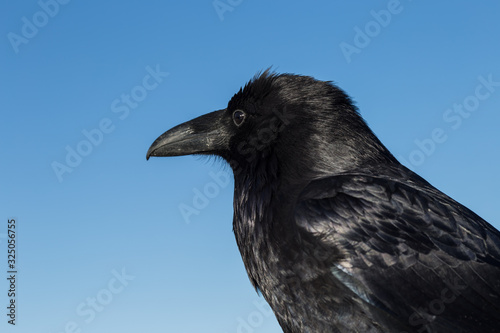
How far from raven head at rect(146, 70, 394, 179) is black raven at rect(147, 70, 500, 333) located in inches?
0.5

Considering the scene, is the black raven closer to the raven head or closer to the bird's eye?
the raven head

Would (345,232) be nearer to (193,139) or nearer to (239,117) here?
(239,117)

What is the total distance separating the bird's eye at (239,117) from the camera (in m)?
6.71

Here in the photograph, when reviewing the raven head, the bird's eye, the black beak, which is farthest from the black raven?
the black beak

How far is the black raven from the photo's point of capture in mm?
5016

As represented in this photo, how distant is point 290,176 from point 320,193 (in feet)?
1.68

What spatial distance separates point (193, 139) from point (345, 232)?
238cm

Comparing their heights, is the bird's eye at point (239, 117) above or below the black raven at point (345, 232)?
above

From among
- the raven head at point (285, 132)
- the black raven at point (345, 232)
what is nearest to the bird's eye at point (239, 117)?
the raven head at point (285, 132)

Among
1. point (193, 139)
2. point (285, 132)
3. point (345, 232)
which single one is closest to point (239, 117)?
point (193, 139)

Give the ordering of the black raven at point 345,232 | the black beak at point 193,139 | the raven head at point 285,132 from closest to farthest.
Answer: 1. the black raven at point 345,232
2. the raven head at point 285,132
3. the black beak at point 193,139

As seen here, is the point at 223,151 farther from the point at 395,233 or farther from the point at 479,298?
the point at 479,298

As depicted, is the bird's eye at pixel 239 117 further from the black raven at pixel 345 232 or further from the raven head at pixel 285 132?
the black raven at pixel 345 232

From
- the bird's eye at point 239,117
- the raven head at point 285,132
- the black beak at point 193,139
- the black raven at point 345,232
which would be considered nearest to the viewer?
the black raven at point 345,232
